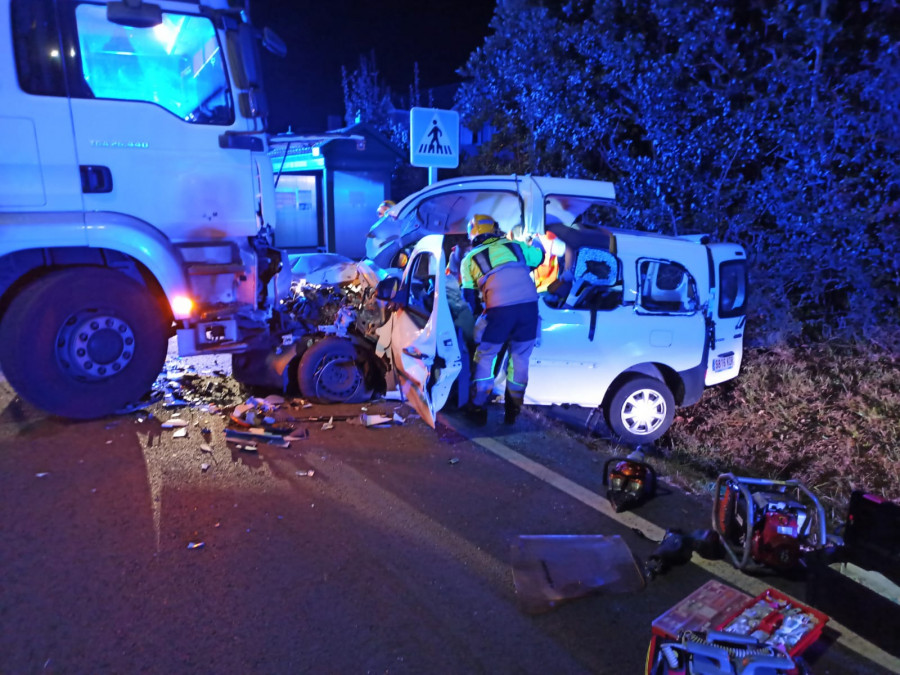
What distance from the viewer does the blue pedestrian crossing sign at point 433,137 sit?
26.4 feet

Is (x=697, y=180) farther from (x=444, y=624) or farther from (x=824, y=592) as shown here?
(x=444, y=624)

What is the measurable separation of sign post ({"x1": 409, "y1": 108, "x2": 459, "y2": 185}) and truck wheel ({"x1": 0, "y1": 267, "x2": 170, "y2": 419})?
4061mm

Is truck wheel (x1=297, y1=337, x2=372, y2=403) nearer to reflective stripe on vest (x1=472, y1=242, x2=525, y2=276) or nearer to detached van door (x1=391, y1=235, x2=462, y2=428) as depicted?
detached van door (x1=391, y1=235, x2=462, y2=428)

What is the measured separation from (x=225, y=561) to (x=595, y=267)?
377 centimetres

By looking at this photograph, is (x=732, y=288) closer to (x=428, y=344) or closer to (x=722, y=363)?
(x=722, y=363)

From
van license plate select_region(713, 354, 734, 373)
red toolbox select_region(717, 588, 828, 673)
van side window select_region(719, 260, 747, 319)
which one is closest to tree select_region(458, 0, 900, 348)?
van side window select_region(719, 260, 747, 319)

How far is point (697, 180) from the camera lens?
9250 mm

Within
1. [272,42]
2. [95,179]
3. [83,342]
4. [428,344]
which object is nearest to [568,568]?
[428,344]

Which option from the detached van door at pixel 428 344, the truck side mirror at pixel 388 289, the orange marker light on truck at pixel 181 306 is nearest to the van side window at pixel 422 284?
the detached van door at pixel 428 344

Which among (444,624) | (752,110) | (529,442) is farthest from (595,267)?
(752,110)

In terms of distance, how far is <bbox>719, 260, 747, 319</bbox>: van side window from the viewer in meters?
5.97

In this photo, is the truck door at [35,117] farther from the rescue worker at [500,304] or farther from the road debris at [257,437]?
the rescue worker at [500,304]

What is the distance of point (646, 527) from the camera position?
4.13 metres

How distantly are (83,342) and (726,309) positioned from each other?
5.63m
